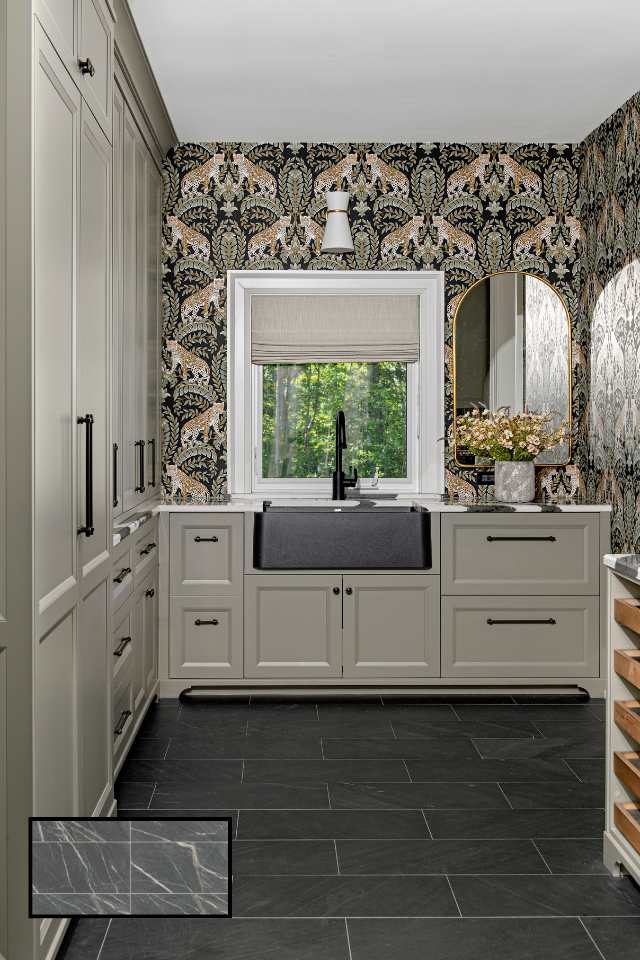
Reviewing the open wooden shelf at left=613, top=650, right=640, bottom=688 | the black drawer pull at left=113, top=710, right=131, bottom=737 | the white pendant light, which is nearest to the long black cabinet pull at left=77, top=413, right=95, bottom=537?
the black drawer pull at left=113, top=710, right=131, bottom=737

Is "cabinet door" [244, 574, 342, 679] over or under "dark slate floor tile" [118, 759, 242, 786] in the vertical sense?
over

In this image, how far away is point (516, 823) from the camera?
280 centimetres

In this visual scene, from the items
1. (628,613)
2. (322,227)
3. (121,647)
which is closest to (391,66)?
(322,227)

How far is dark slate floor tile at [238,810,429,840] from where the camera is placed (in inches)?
106

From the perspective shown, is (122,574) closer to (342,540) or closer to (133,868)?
(342,540)

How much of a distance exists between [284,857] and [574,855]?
85cm

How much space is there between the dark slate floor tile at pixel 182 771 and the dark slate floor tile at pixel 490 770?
0.66m

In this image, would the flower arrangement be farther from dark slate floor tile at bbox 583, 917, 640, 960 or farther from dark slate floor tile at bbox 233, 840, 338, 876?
dark slate floor tile at bbox 583, 917, 640, 960

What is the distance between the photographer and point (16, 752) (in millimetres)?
1814

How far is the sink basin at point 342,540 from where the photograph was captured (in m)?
4.03

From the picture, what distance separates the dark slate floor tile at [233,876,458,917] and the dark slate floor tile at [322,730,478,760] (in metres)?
0.94

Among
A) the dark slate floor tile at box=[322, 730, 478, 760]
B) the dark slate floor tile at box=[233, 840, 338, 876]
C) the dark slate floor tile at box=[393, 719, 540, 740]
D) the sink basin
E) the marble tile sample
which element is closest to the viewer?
the marble tile sample

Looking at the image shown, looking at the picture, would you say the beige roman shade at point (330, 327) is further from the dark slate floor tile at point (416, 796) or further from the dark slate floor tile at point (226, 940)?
the dark slate floor tile at point (226, 940)

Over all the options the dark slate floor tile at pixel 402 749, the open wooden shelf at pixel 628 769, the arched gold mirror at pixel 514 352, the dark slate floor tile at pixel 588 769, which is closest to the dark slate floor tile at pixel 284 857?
Answer: the dark slate floor tile at pixel 402 749
